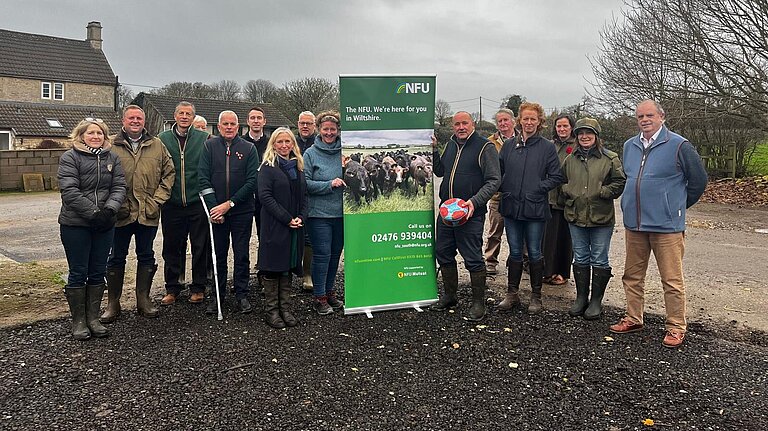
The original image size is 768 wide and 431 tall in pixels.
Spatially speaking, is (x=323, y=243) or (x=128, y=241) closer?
(x=128, y=241)

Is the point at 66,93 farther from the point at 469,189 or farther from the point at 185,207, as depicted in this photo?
the point at 469,189

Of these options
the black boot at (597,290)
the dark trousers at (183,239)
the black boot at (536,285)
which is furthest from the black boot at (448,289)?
the dark trousers at (183,239)

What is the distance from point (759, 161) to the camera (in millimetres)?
18734

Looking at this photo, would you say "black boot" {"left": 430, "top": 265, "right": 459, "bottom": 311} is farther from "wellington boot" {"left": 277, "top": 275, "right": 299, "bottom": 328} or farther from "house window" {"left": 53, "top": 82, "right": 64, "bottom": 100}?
"house window" {"left": 53, "top": 82, "right": 64, "bottom": 100}

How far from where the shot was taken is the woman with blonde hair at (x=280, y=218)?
5.10m

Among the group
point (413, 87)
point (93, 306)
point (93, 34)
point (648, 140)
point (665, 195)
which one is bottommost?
point (93, 306)

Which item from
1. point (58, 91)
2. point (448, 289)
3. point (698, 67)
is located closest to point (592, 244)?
point (448, 289)

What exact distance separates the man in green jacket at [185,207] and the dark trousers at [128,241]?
297 mm

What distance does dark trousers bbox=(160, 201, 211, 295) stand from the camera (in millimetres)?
5648

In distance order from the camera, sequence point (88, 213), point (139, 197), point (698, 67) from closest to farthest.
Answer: point (88, 213), point (139, 197), point (698, 67)

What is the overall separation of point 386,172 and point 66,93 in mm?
41942

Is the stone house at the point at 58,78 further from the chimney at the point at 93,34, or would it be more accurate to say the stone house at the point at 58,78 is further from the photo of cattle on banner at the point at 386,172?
the photo of cattle on banner at the point at 386,172

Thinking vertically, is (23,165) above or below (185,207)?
above

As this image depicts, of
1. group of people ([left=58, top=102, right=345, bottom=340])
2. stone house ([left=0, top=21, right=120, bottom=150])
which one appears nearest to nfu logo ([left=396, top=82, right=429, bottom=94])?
group of people ([left=58, top=102, right=345, bottom=340])
